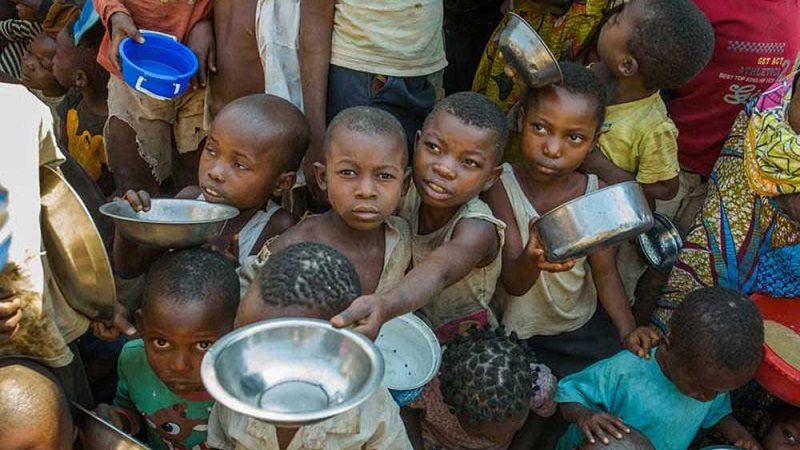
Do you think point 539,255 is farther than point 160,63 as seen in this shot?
No

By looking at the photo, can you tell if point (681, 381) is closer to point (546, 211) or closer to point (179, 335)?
point (546, 211)

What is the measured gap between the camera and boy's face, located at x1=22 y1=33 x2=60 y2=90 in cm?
391

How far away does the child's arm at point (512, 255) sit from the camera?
2502 millimetres

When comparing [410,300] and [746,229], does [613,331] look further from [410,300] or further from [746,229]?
[410,300]

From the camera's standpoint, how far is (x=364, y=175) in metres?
2.37

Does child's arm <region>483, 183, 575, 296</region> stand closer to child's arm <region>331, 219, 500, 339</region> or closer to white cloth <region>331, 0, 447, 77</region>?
child's arm <region>331, 219, 500, 339</region>

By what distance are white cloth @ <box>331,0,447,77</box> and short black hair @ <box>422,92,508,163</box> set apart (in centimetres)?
29

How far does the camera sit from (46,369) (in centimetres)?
208

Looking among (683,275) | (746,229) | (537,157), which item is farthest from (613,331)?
(537,157)

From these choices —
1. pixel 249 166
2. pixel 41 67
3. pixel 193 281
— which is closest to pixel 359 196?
pixel 249 166

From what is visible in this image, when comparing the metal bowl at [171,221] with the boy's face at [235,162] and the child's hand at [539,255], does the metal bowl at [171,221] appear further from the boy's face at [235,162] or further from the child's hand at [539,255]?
the child's hand at [539,255]

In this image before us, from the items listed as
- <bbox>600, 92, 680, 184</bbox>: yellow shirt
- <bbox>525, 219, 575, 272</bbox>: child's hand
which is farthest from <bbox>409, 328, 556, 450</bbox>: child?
<bbox>600, 92, 680, 184</bbox>: yellow shirt

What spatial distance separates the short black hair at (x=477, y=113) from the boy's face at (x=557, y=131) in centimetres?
15

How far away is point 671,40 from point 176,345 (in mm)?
1833
